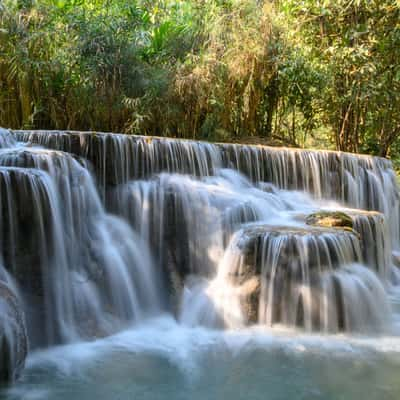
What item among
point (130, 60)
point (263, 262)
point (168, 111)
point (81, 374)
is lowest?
point (81, 374)

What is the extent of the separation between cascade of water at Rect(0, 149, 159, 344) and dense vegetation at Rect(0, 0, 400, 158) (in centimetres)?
482

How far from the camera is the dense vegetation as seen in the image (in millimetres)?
10391

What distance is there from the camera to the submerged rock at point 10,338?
12.1ft

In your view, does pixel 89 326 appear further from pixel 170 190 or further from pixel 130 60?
pixel 130 60

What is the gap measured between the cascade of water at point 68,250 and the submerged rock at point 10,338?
2.86ft

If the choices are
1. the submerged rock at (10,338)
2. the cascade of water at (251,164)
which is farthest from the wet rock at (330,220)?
the submerged rock at (10,338)

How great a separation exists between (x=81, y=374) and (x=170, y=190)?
3026mm

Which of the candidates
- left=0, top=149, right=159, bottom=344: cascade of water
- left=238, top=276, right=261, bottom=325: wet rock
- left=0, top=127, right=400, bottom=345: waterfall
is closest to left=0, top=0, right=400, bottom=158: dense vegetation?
left=0, top=127, right=400, bottom=345: waterfall

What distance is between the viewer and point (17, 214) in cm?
481

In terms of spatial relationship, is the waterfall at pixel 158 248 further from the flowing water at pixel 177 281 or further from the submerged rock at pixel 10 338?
the submerged rock at pixel 10 338

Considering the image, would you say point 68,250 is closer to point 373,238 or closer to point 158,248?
point 158,248

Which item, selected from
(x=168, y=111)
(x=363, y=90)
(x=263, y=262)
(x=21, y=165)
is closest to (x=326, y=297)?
(x=263, y=262)

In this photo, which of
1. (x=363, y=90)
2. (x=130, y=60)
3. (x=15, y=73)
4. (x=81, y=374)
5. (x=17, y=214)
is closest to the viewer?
(x=81, y=374)

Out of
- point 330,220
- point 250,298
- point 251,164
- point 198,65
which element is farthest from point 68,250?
point 198,65
